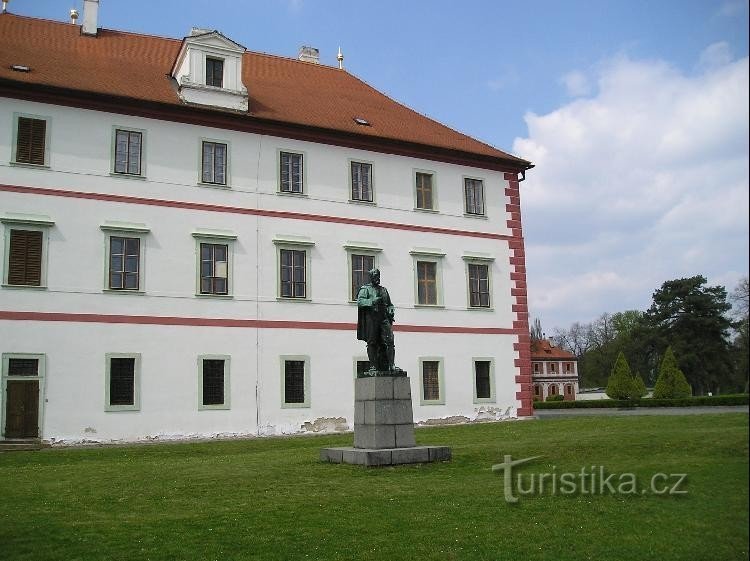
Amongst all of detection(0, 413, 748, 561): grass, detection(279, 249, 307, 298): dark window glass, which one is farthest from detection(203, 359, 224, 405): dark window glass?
detection(0, 413, 748, 561): grass

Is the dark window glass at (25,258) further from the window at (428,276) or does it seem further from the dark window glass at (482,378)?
the dark window glass at (482,378)

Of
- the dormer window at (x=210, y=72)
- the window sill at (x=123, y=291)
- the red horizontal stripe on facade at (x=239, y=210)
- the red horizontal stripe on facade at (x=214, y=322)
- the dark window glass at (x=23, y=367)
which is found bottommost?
the dark window glass at (x=23, y=367)

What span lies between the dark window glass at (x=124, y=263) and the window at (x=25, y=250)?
195 cm

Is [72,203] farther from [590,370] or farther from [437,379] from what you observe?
[590,370]

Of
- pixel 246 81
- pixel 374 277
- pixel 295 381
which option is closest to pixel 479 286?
pixel 295 381

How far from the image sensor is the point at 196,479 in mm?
12734

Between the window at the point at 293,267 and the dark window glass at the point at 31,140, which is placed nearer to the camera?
the dark window glass at the point at 31,140

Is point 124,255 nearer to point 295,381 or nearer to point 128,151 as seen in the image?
point 128,151

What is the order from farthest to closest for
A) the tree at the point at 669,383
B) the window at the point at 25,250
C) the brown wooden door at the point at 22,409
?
the tree at the point at 669,383 → the window at the point at 25,250 → the brown wooden door at the point at 22,409

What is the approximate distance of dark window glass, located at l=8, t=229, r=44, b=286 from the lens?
22.4 metres

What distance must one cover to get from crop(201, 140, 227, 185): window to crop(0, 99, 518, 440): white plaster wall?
29 cm

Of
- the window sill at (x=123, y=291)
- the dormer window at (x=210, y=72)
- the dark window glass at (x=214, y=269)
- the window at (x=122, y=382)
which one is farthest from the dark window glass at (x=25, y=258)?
the dormer window at (x=210, y=72)

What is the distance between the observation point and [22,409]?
71.7ft

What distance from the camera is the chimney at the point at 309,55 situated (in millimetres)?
34719
